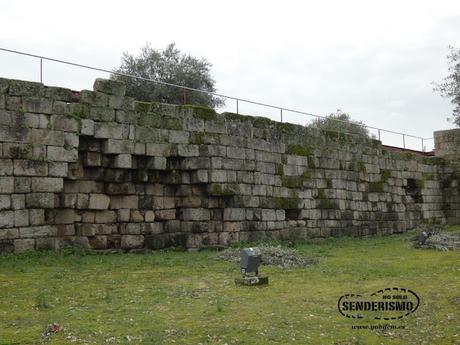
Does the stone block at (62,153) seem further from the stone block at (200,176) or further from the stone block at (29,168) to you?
the stone block at (200,176)

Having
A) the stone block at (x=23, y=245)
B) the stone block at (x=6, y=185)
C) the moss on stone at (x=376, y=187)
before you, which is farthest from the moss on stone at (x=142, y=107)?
the moss on stone at (x=376, y=187)

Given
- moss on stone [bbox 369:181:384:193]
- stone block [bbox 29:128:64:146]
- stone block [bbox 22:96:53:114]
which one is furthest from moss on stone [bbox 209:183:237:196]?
moss on stone [bbox 369:181:384:193]

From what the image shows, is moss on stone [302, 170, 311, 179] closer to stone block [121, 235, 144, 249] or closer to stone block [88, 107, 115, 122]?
stone block [121, 235, 144, 249]

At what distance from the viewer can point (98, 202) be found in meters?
14.0

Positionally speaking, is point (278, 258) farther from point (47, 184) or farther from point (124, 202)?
point (47, 184)

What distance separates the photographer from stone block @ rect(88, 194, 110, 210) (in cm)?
1384

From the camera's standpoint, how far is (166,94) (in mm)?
31562

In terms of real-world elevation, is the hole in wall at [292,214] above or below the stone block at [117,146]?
below

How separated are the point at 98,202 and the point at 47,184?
62.3 inches

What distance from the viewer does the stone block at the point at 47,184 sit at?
1261 cm

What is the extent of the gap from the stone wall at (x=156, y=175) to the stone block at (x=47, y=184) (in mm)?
24

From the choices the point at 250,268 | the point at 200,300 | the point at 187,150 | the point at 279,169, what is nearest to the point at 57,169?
the point at 187,150

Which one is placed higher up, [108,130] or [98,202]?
[108,130]

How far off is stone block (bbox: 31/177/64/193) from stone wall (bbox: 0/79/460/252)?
24mm
